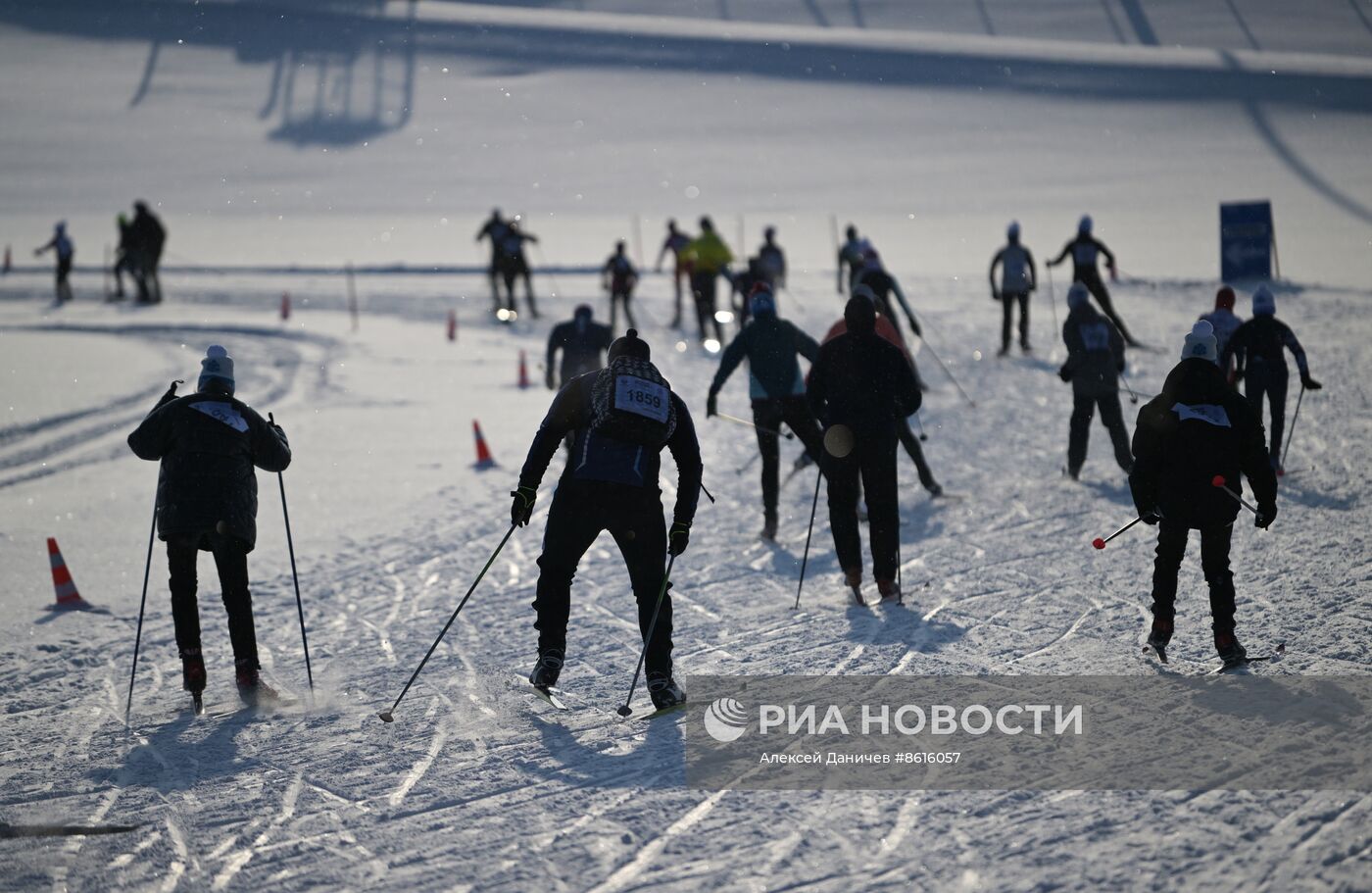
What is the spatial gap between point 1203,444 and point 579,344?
686 centimetres

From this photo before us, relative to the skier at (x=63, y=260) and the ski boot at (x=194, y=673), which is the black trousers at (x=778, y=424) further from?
the skier at (x=63, y=260)

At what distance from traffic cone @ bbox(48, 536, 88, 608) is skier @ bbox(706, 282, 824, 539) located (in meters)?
4.11

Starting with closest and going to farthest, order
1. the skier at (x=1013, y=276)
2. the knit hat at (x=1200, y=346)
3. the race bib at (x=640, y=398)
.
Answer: the race bib at (x=640, y=398) < the knit hat at (x=1200, y=346) < the skier at (x=1013, y=276)

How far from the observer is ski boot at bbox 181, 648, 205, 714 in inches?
263

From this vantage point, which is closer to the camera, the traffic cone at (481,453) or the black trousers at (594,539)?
the black trousers at (594,539)

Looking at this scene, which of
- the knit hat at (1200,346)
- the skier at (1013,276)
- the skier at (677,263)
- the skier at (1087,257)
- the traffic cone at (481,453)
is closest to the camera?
the knit hat at (1200,346)

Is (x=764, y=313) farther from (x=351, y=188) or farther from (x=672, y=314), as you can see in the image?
(x=351, y=188)

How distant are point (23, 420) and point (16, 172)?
36.4 m

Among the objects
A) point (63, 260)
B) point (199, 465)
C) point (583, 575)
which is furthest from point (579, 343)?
point (63, 260)

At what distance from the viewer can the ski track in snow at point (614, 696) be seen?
4.75 metres

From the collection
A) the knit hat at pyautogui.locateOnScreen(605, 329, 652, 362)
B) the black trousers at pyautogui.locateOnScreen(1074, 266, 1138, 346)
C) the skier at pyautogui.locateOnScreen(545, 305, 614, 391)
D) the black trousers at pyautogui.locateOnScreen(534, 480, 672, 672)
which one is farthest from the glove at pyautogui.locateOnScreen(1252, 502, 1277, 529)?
the black trousers at pyautogui.locateOnScreen(1074, 266, 1138, 346)

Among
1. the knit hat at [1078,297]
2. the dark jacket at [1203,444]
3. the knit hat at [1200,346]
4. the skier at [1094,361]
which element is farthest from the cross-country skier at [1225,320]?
the dark jacket at [1203,444]

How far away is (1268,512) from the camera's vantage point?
6344 mm

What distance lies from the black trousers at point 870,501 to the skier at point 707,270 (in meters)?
12.9
